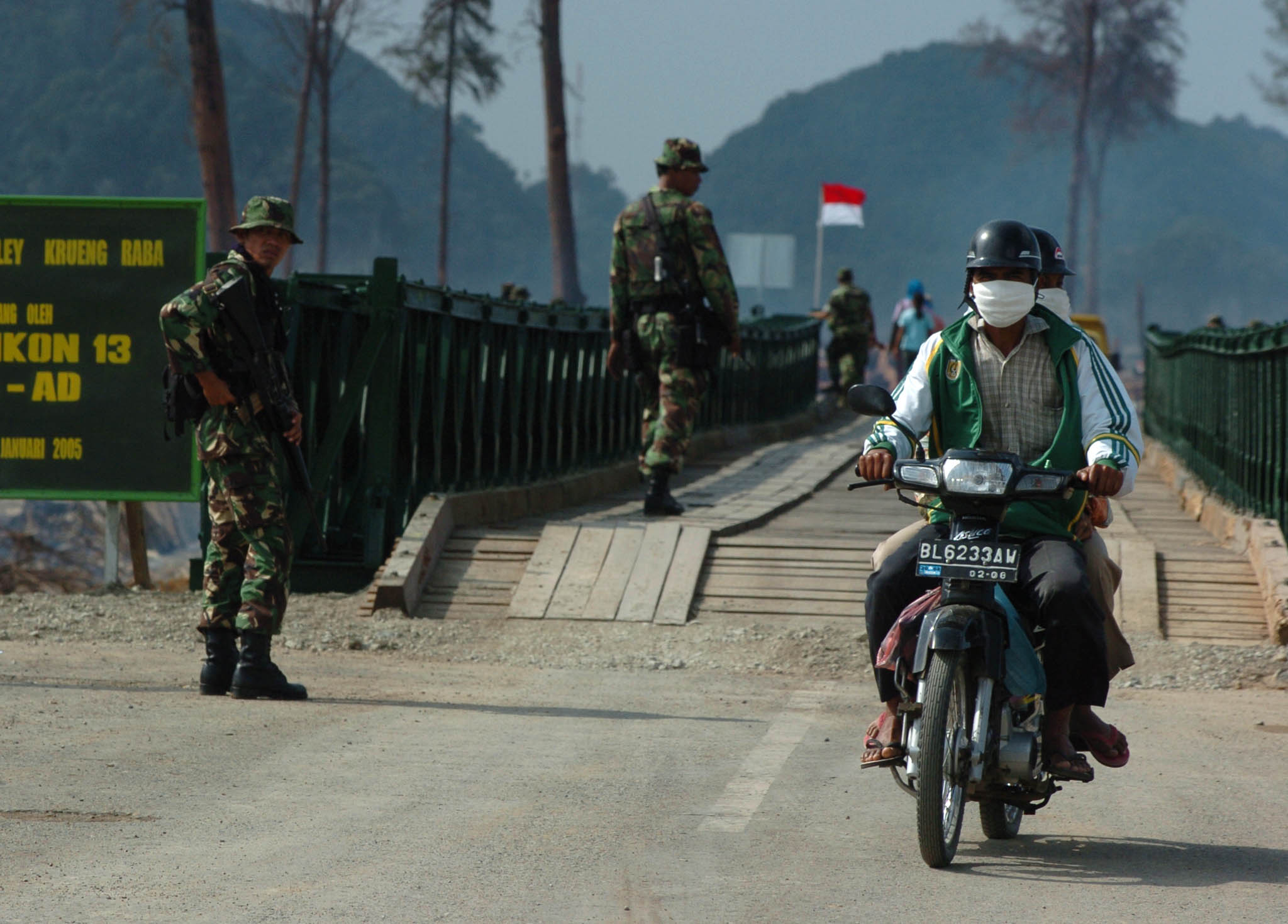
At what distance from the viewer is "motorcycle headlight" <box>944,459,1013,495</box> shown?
4.71m

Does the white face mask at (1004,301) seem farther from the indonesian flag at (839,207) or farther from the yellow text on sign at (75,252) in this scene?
the indonesian flag at (839,207)

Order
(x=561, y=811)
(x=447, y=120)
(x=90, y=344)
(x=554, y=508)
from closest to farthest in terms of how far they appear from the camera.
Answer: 1. (x=561, y=811)
2. (x=90, y=344)
3. (x=554, y=508)
4. (x=447, y=120)

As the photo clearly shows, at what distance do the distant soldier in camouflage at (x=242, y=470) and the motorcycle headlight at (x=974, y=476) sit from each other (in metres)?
3.29

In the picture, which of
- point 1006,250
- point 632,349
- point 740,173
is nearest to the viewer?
point 1006,250

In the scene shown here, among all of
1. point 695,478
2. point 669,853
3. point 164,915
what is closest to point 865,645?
point 669,853

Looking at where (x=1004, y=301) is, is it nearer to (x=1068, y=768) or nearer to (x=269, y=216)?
(x=1068, y=768)

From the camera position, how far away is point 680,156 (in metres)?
10.9

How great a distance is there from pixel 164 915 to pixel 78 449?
5.98 m

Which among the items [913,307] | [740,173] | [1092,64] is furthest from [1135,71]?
[740,173]

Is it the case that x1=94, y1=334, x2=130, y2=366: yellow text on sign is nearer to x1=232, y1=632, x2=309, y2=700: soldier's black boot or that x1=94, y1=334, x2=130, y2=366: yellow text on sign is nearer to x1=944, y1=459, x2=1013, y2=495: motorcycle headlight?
x1=232, y1=632, x2=309, y2=700: soldier's black boot

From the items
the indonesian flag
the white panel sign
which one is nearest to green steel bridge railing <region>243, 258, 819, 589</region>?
the indonesian flag

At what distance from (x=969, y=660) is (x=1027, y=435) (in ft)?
2.31

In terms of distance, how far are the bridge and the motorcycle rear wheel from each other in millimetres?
3833

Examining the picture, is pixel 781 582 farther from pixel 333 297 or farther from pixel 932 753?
pixel 932 753
